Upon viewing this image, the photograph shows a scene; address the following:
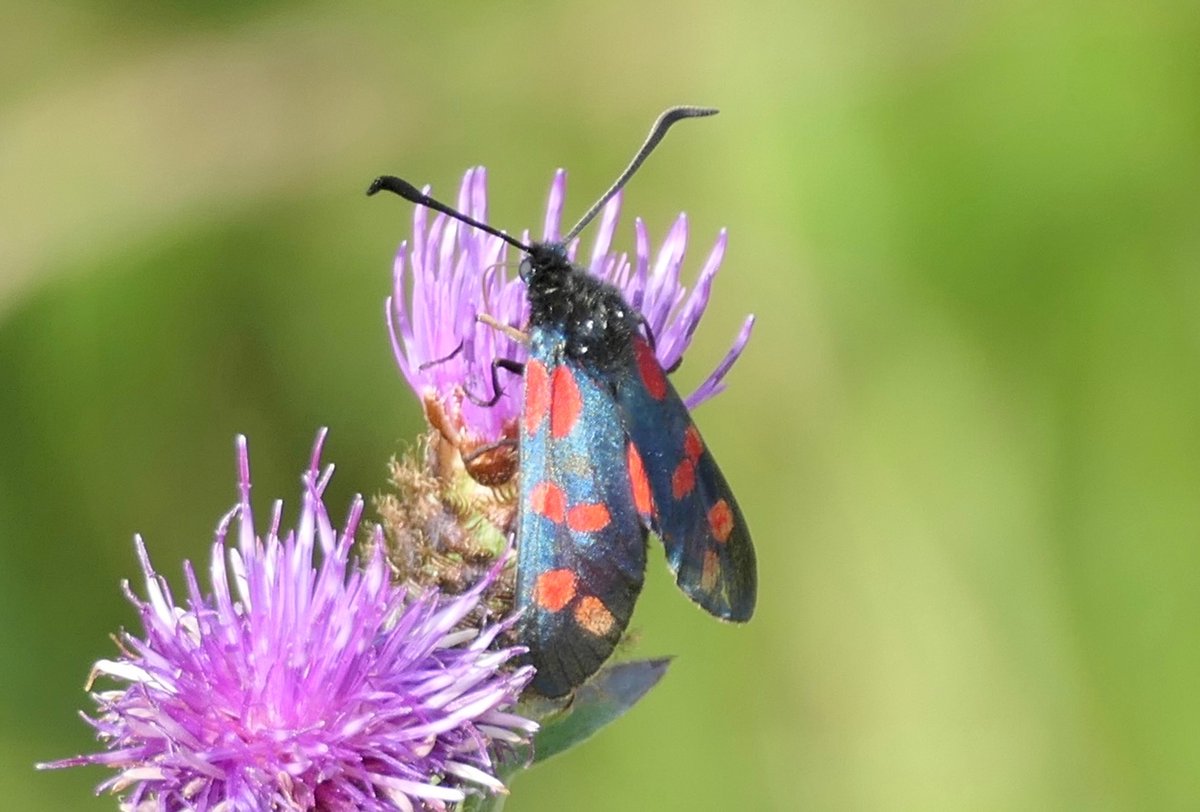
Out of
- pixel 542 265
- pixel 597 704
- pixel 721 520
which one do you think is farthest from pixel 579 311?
pixel 597 704

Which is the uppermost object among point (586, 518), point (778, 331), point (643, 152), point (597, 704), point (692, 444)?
point (643, 152)

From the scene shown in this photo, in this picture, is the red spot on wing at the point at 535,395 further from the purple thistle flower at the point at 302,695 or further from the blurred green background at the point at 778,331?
the blurred green background at the point at 778,331

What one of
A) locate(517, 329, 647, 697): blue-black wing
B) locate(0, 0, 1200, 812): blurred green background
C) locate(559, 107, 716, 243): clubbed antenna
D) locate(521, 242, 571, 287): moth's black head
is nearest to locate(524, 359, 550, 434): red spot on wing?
locate(517, 329, 647, 697): blue-black wing

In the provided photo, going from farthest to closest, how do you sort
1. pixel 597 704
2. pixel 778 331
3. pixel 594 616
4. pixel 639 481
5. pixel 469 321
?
1. pixel 778 331
2. pixel 469 321
3. pixel 597 704
4. pixel 639 481
5. pixel 594 616

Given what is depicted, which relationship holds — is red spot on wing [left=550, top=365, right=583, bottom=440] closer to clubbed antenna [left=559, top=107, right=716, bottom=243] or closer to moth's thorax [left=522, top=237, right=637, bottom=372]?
moth's thorax [left=522, top=237, right=637, bottom=372]

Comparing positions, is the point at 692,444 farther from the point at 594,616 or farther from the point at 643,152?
the point at 643,152

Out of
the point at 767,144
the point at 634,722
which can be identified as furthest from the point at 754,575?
the point at 767,144

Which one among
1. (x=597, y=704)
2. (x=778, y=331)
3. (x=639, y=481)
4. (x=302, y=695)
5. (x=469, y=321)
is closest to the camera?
(x=302, y=695)
